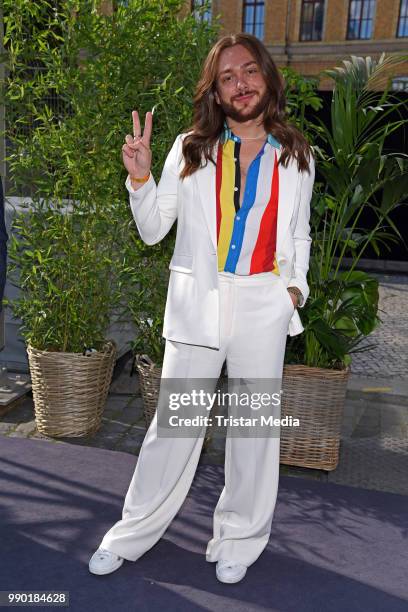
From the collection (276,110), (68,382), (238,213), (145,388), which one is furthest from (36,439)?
→ (276,110)

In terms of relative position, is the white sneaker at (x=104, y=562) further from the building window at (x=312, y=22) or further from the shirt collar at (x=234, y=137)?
the building window at (x=312, y=22)

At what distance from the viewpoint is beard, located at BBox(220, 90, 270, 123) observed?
80.7 inches

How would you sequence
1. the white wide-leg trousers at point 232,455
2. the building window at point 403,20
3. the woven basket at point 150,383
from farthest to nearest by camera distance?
the building window at point 403,20 < the woven basket at point 150,383 < the white wide-leg trousers at point 232,455

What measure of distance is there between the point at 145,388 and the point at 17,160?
130cm

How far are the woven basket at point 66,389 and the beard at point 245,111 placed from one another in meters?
1.65

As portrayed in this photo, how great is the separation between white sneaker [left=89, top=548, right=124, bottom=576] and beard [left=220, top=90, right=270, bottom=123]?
4.92 feet

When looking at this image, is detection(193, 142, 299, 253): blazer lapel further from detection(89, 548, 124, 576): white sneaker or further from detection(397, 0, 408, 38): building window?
detection(397, 0, 408, 38): building window

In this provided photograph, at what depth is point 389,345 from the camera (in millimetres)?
5438

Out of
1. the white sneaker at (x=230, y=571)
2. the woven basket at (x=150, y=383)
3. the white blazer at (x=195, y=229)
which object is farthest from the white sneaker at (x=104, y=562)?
the woven basket at (x=150, y=383)

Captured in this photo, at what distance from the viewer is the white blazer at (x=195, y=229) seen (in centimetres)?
204

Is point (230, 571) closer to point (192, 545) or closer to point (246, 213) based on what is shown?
point (192, 545)

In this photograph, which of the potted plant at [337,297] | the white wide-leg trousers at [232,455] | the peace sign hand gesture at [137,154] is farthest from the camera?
the potted plant at [337,297]

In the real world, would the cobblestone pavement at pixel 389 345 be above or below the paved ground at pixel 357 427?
below

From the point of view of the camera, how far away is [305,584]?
2252mm
